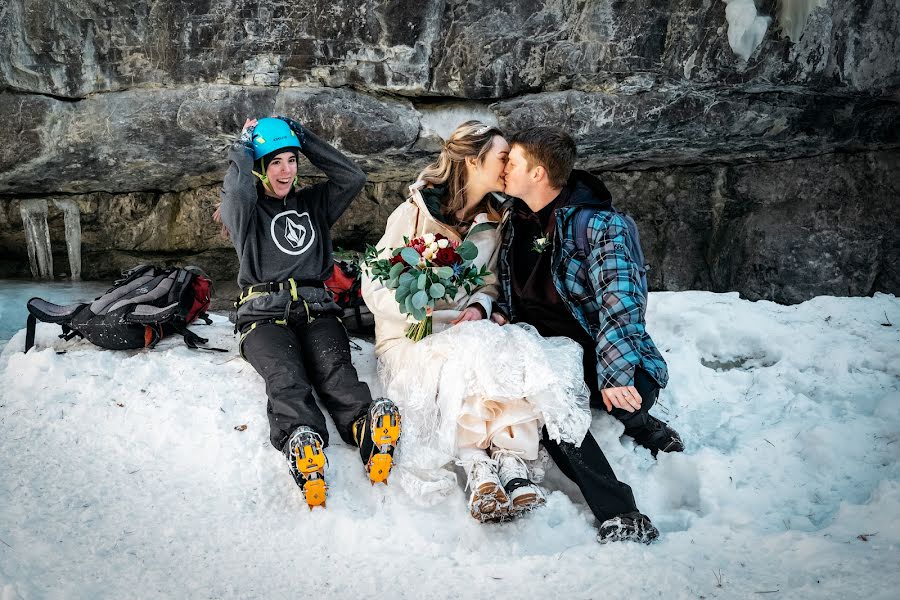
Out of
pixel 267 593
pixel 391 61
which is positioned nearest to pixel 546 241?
pixel 267 593

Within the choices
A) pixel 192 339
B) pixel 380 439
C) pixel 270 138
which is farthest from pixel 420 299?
pixel 192 339

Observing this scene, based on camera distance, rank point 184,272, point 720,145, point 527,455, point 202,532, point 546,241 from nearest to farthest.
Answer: point 202,532
point 527,455
point 546,241
point 184,272
point 720,145

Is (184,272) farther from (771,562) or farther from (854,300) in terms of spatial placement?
(854,300)

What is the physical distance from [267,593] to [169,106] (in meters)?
4.77

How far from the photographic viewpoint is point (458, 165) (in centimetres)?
363

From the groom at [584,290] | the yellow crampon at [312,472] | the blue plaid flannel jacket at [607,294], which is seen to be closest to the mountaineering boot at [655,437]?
the groom at [584,290]

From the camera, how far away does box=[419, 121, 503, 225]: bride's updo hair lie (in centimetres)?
353

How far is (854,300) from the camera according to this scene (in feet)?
16.7

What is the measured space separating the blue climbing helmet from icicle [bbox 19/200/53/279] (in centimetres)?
435

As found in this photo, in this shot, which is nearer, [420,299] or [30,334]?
[420,299]

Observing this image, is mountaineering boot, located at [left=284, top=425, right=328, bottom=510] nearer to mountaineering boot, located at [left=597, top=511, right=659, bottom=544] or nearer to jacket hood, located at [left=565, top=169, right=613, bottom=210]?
mountaineering boot, located at [left=597, top=511, right=659, bottom=544]

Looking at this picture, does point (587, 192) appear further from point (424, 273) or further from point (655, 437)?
point (655, 437)

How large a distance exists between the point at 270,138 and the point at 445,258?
118cm

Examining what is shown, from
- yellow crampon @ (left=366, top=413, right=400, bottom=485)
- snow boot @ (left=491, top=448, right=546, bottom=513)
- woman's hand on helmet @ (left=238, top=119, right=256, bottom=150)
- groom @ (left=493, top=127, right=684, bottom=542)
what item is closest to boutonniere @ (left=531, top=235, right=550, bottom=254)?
groom @ (left=493, top=127, right=684, bottom=542)
